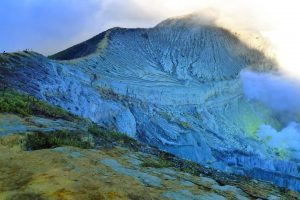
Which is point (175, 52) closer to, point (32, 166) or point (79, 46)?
point (79, 46)

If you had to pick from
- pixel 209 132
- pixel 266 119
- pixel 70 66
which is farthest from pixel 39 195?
pixel 266 119

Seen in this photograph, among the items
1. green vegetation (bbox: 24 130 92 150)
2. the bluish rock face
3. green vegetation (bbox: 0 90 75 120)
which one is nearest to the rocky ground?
green vegetation (bbox: 24 130 92 150)

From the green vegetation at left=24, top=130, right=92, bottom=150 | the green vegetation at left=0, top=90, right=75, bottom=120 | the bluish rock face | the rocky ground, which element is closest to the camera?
the rocky ground

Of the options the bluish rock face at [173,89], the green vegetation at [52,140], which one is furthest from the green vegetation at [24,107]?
the bluish rock face at [173,89]

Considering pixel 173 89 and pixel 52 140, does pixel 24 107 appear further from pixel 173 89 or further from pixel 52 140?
pixel 173 89

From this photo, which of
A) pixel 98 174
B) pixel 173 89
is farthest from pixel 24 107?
pixel 173 89

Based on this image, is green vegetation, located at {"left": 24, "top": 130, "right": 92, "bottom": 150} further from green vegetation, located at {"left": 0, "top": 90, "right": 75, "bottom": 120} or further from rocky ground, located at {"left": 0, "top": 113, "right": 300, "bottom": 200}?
green vegetation, located at {"left": 0, "top": 90, "right": 75, "bottom": 120}

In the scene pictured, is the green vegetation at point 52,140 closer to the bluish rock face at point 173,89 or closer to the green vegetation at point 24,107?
the green vegetation at point 24,107
